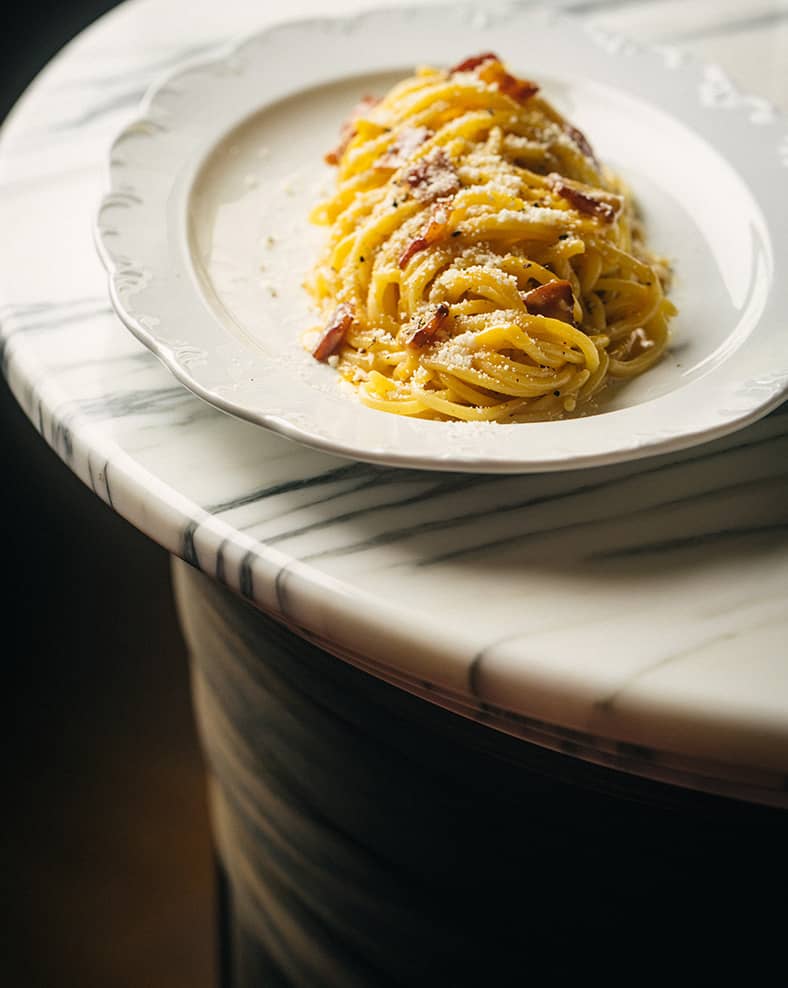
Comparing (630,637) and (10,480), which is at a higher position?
(630,637)

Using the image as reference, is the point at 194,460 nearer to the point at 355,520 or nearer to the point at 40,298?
the point at 355,520

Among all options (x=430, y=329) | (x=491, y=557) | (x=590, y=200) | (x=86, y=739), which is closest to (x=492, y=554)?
(x=491, y=557)

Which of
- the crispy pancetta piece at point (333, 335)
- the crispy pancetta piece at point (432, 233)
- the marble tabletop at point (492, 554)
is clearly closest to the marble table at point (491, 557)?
the marble tabletop at point (492, 554)

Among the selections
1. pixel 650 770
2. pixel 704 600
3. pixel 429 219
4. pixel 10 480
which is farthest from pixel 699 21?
pixel 10 480

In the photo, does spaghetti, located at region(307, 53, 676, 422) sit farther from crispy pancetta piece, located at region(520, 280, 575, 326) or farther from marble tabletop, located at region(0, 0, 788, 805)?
marble tabletop, located at region(0, 0, 788, 805)

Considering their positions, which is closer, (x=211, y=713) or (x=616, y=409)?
(x=616, y=409)

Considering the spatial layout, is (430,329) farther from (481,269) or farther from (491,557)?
(491,557)

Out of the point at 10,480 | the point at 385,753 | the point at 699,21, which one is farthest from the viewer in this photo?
the point at 10,480
